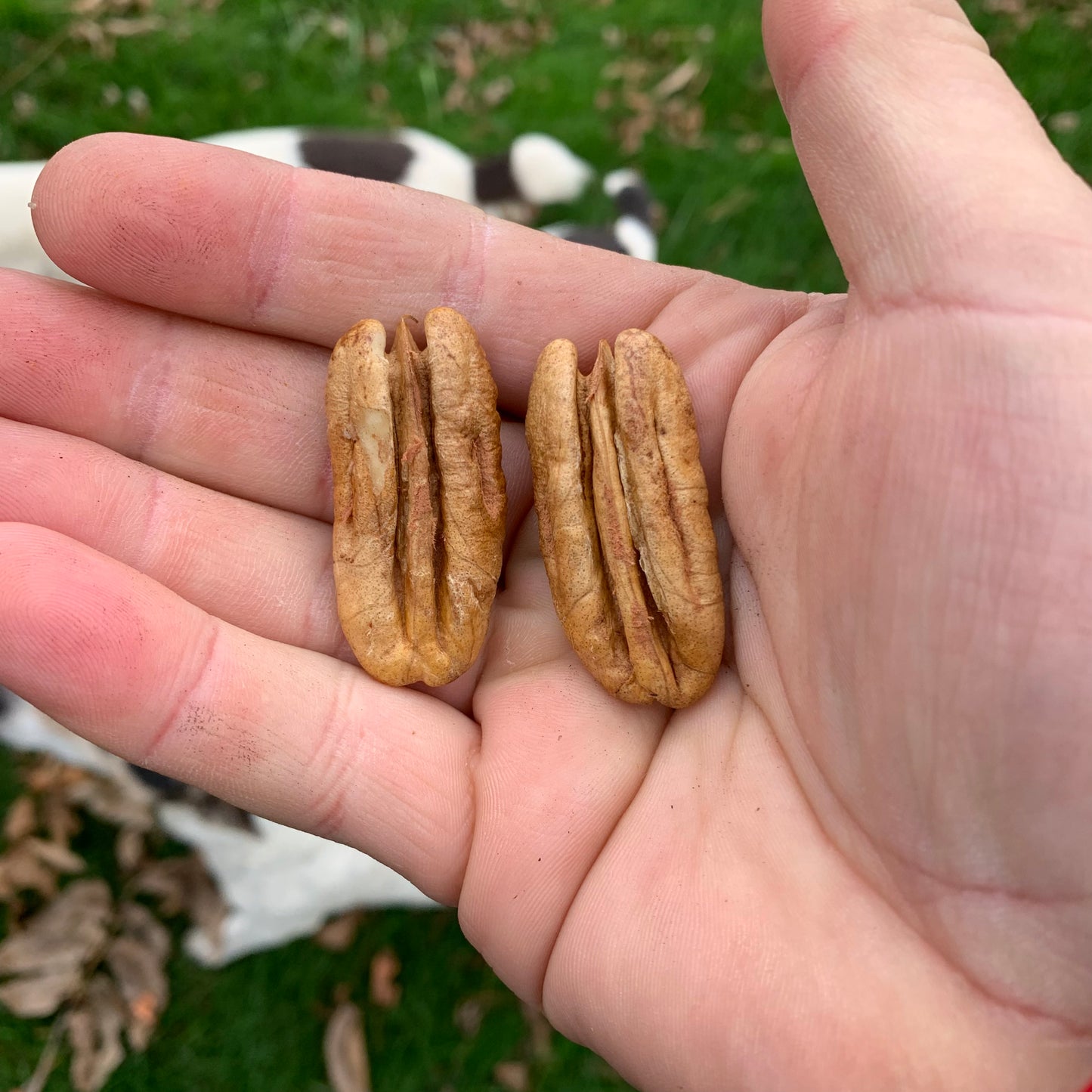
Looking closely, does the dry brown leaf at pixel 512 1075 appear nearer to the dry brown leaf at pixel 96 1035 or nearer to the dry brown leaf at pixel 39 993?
the dry brown leaf at pixel 96 1035

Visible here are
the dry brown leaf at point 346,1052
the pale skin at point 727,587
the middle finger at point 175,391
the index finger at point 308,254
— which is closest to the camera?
the pale skin at point 727,587

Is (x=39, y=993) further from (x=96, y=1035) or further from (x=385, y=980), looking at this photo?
(x=385, y=980)

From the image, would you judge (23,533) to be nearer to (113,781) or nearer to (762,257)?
(113,781)

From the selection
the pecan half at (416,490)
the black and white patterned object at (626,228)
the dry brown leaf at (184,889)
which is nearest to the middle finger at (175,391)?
the pecan half at (416,490)

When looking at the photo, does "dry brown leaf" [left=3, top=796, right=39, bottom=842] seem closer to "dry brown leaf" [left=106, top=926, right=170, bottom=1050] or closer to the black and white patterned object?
"dry brown leaf" [left=106, top=926, right=170, bottom=1050]

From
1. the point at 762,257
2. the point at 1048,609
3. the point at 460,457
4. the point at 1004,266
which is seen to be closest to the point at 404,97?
the point at 762,257

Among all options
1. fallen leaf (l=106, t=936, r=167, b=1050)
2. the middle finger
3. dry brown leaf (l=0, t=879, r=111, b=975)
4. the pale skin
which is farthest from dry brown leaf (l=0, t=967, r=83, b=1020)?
the middle finger
